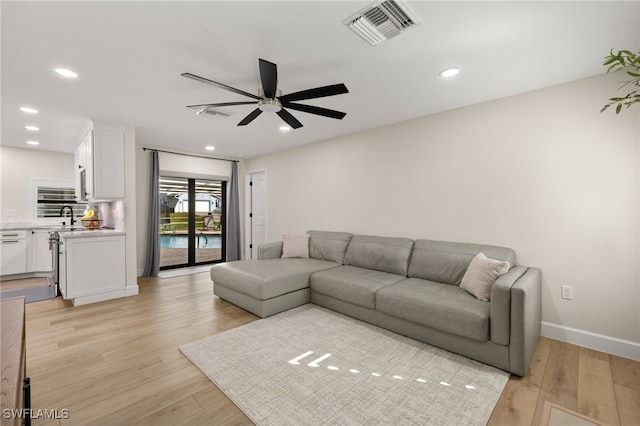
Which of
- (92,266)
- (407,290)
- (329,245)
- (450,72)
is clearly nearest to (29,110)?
(92,266)

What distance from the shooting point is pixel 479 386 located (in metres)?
2.09

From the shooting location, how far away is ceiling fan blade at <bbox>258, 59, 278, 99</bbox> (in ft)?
6.50

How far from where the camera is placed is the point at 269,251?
4.68 m

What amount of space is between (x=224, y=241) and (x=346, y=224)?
3.52m

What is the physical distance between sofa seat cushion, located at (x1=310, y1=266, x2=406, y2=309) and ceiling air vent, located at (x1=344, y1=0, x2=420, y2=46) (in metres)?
2.34

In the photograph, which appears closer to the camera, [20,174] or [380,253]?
[380,253]

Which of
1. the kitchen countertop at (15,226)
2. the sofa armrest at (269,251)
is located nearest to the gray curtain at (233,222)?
the sofa armrest at (269,251)

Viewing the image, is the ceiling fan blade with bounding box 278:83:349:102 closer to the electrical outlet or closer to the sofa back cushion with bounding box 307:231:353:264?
the sofa back cushion with bounding box 307:231:353:264

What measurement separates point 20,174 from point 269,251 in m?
5.27

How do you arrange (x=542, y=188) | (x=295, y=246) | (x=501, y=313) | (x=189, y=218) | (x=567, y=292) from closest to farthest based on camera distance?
1. (x=501, y=313)
2. (x=567, y=292)
3. (x=542, y=188)
4. (x=295, y=246)
5. (x=189, y=218)

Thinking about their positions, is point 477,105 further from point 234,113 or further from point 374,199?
point 234,113

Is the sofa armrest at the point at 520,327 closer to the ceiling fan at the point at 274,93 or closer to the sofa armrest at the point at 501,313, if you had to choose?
the sofa armrest at the point at 501,313

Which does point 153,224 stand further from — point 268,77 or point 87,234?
point 268,77

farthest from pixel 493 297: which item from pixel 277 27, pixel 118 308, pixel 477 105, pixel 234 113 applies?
pixel 118 308
